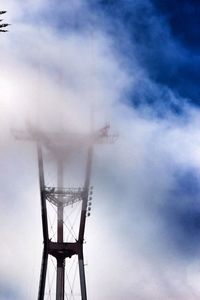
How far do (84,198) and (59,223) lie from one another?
5972mm

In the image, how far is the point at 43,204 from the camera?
101125mm

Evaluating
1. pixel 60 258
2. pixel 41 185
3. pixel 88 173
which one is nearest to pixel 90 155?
pixel 88 173

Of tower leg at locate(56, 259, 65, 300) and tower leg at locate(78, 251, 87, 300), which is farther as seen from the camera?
tower leg at locate(56, 259, 65, 300)

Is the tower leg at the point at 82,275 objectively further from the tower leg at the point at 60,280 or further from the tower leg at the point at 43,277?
the tower leg at the point at 43,277

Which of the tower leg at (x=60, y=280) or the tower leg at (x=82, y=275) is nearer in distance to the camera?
the tower leg at (x=82, y=275)

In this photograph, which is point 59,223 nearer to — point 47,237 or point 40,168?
point 47,237

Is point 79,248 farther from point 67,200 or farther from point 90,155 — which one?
point 90,155

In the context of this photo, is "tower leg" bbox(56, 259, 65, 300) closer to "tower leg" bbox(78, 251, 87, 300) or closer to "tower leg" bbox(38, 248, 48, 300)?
"tower leg" bbox(38, 248, 48, 300)

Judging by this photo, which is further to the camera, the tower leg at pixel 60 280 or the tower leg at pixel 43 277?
the tower leg at pixel 60 280

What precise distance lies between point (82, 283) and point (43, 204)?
1459 cm

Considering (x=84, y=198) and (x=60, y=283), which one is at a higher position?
(x=84, y=198)

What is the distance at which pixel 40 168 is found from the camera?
3984 inches

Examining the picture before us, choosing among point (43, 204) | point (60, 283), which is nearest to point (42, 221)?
point (43, 204)

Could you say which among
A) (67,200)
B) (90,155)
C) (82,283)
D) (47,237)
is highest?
(90,155)
